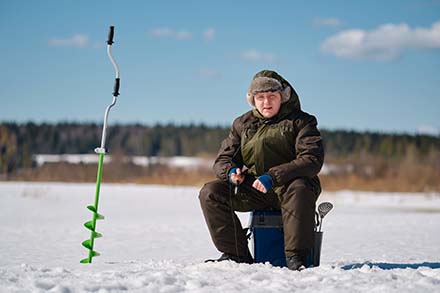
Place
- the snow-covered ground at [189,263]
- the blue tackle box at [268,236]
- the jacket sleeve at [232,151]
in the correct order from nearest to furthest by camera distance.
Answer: the snow-covered ground at [189,263]
the blue tackle box at [268,236]
the jacket sleeve at [232,151]

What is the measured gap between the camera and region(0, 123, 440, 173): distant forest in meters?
63.0

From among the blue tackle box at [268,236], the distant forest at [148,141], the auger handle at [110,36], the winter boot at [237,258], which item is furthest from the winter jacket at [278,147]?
the distant forest at [148,141]

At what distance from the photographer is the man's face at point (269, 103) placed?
14.3 ft

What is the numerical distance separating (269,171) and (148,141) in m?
76.2

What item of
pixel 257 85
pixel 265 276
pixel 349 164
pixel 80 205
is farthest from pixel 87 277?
pixel 349 164

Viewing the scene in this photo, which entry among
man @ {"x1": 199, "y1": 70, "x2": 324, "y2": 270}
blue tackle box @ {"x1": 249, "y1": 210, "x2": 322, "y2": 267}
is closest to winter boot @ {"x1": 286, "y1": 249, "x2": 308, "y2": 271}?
man @ {"x1": 199, "y1": 70, "x2": 324, "y2": 270}

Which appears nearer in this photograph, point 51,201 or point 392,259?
point 392,259

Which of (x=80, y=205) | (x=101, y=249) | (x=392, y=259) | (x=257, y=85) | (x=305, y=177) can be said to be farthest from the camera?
(x=80, y=205)

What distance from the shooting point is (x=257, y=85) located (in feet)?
14.5

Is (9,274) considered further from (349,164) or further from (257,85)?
(349,164)

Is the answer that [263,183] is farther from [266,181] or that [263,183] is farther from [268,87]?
[268,87]

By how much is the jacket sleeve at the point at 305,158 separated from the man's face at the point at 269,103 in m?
0.24

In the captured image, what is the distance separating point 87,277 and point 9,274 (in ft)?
1.64

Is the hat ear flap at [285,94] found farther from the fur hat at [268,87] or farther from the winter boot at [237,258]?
the winter boot at [237,258]
